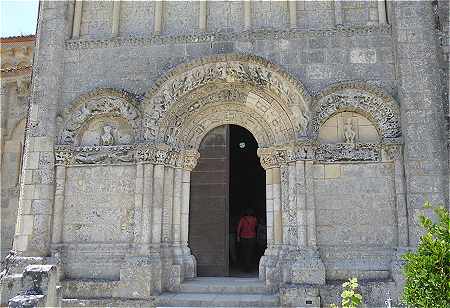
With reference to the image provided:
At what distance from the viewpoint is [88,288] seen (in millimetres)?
7758

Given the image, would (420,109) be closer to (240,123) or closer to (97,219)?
(240,123)

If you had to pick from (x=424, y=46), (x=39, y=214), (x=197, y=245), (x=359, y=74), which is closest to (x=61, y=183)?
(x=39, y=214)

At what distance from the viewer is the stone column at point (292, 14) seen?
8.46 m

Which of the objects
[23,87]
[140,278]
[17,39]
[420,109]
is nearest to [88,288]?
[140,278]

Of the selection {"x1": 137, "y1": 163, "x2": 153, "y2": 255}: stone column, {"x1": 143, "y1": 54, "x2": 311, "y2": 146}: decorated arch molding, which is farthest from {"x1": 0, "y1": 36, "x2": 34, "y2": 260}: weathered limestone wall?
{"x1": 143, "y1": 54, "x2": 311, "y2": 146}: decorated arch molding

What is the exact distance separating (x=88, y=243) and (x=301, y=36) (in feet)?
18.4

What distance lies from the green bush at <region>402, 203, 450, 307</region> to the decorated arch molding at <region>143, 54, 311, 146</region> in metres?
4.36

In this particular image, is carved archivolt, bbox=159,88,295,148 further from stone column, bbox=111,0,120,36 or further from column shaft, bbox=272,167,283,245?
stone column, bbox=111,0,120,36

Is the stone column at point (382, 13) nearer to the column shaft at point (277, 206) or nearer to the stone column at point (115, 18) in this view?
the column shaft at point (277, 206)

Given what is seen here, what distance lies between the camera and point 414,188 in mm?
7434

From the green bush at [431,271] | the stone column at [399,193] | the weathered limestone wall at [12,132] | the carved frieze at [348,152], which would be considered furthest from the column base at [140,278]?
the weathered limestone wall at [12,132]

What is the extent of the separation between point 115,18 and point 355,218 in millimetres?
6129

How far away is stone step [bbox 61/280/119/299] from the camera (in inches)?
303

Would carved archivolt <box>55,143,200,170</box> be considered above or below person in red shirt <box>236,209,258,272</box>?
above
